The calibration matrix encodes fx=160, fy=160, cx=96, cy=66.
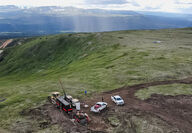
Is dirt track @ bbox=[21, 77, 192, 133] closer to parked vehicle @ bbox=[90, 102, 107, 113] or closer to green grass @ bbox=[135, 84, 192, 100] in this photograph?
parked vehicle @ bbox=[90, 102, 107, 113]

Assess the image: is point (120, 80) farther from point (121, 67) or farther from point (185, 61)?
point (185, 61)

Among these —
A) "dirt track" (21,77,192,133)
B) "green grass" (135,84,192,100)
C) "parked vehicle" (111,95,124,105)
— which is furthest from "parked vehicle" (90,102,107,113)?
"green grass" (135,84,192,100)

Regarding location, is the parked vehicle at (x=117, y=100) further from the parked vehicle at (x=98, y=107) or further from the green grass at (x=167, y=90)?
the green grass at (x=167, y=90)

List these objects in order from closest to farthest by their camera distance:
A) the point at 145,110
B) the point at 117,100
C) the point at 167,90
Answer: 1. the point at 145,110
2. the point at 117,100
3. the point at 167,90

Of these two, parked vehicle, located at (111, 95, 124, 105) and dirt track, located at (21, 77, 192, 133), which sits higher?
A: parked vehicle, located at (111, 95, 124, 105)

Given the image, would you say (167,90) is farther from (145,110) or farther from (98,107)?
(98,107)

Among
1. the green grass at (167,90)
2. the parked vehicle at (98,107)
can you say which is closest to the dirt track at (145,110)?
the parked vehicle at (98,107)

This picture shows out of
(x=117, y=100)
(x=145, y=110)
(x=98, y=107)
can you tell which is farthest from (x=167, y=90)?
(x=98, y=107)
